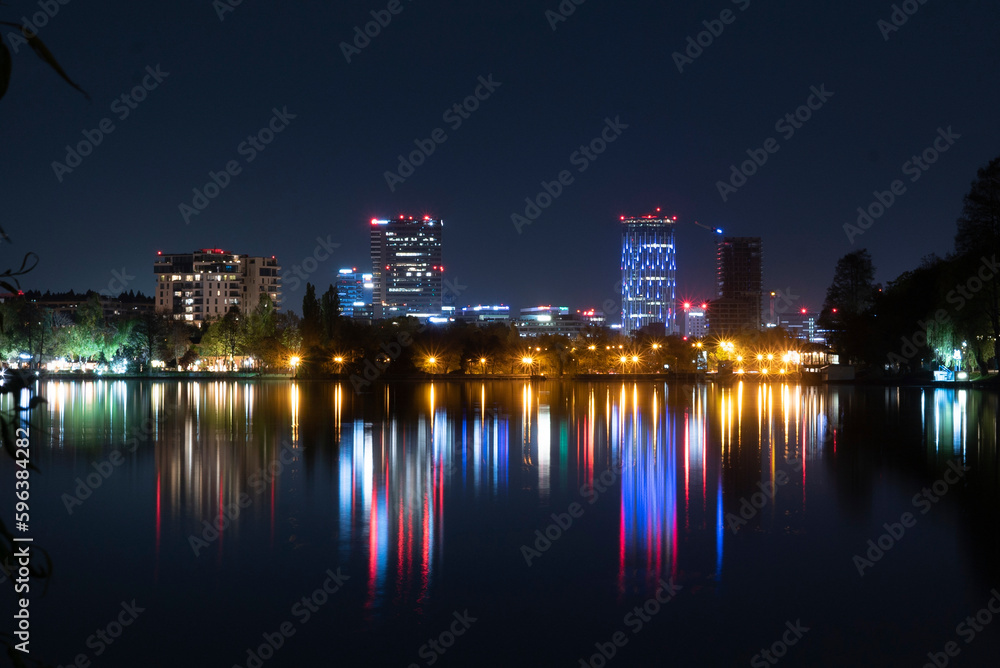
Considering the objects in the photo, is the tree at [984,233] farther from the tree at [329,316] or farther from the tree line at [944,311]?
the tree at [329,316]

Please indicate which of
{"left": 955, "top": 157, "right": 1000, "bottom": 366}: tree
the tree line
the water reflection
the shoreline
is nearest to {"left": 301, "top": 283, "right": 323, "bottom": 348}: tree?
the shoreline

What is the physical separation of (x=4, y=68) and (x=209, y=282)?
567ft

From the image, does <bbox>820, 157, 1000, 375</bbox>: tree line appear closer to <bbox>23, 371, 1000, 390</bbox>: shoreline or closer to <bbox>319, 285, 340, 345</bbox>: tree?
<bbox>23, 371, 1000, 390</bbox>: shoreline

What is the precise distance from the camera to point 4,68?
2.16 metres

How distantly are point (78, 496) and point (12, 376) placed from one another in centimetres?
1241

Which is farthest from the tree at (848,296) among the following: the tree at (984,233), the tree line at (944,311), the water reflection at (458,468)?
the water reflection at (458,468)

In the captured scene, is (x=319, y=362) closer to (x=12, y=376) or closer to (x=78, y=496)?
(x=78, y=496)


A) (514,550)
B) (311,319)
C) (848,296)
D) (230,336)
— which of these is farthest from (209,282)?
(514,550)

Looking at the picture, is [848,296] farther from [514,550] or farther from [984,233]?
[514,550]

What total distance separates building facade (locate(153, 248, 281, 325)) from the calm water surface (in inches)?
5939

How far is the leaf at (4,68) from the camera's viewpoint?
2.14 m

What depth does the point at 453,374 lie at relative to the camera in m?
74.8

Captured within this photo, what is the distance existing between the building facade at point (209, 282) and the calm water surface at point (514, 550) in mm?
150853

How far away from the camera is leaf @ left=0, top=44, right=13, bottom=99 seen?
214 centimetres
